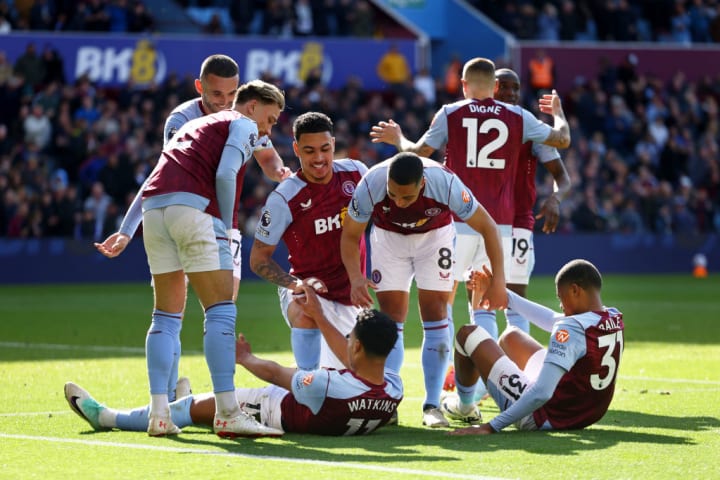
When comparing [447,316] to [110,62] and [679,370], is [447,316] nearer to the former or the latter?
[679,370]

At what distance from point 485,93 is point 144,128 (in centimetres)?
1678

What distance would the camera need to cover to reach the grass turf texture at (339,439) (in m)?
6.47

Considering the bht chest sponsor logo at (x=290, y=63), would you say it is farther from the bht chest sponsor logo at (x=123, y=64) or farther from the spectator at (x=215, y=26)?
the bht chest sponsor logo at (x=123, y=64)

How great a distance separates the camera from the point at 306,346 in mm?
8828

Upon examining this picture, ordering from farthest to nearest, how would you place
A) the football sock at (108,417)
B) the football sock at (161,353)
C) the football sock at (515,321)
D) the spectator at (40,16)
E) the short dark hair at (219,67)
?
the spectator at (40,16) < the football sock at (515,321) < the short dark hair at (219,67) < the football sock at (108,417) < the football sock at (161,353)

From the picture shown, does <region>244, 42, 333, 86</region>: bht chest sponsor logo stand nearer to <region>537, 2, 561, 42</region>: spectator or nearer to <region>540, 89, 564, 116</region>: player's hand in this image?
<region>537, 2, 561, 42</region>: spectator

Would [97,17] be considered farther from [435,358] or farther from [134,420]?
[134,420]

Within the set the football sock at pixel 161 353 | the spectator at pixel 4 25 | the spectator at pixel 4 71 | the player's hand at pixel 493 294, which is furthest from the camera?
the spectator at pixel 4 25

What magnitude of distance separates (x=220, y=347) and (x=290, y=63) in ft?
73.0

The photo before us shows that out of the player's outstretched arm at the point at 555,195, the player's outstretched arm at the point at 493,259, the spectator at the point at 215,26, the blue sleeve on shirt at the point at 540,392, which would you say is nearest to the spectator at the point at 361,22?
the spectator at the point at 215,26

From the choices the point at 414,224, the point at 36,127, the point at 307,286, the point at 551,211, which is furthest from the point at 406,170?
the point at 36,127

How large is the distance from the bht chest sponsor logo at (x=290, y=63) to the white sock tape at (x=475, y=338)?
20.8 meters

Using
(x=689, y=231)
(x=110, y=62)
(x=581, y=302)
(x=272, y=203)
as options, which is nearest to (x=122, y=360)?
(x=272, y=203)

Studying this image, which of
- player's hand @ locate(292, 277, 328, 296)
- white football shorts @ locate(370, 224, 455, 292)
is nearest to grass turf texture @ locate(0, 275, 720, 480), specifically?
white football shorts @ locate(370, 224, 455, 292)
